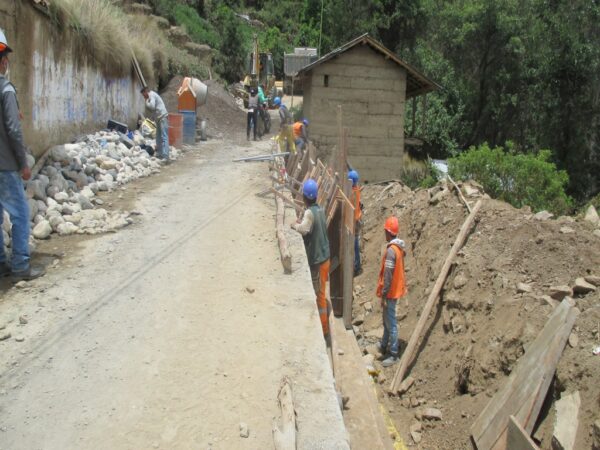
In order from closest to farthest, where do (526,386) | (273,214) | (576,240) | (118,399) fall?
(118,399)
(526,386)
(576,240)
(273,214)

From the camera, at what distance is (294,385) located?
4.05 m

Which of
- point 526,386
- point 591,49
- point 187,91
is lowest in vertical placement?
point 526,386

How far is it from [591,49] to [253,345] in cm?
2218

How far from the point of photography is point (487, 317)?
22.2ft

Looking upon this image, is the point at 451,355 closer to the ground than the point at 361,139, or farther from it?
closer to the ground

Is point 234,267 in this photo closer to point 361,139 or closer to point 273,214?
point 273,214

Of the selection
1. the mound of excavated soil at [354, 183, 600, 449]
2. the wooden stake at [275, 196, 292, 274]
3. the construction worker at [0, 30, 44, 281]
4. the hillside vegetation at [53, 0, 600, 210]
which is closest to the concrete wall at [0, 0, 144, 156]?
the construction worker at [0, 30, 44, 281]

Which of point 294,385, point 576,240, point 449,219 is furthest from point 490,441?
point 449,219

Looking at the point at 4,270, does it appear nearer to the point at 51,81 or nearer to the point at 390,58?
the point at 51,81

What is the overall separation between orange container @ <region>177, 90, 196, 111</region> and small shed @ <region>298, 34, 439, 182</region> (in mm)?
3247

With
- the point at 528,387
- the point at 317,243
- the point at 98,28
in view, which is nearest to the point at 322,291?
the point at 317,243

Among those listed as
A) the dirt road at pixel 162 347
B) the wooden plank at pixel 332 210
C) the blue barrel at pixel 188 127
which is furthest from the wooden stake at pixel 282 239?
the blue barrel at pixel 188 127

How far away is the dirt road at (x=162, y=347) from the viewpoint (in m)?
3.52

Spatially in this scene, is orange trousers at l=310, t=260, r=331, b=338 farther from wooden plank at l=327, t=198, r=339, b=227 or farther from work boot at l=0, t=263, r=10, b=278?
work boot at l=0, t=263, r=10, b=278
